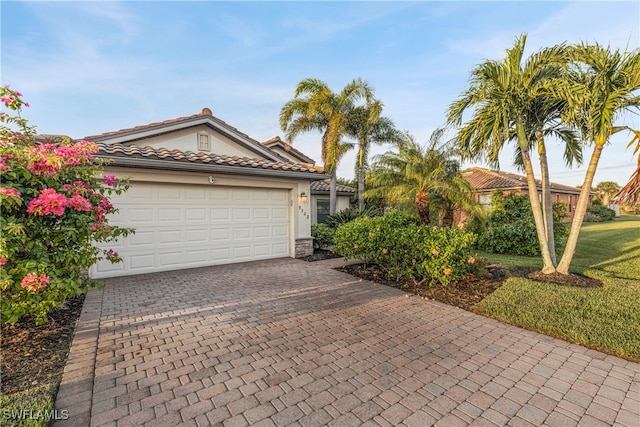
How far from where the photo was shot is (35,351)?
354 cm

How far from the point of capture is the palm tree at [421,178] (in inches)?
386

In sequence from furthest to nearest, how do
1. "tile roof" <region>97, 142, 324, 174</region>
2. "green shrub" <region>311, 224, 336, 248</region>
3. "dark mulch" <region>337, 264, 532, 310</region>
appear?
"green shrub" <region>311, 224, 336, 248</region> < "tile roof" <region>97, 142, 324, 174</region> < "dark mulch" <region>337, 264, 532, 310</region>

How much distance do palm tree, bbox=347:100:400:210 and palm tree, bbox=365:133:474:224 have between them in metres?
4.12

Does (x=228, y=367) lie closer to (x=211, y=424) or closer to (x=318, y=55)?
(x=211, y=424)

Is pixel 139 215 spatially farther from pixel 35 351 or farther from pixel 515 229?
pixel 515 229

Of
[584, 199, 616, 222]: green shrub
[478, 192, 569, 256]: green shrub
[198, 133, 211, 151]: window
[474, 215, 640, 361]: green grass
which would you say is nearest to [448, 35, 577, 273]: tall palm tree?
[474, 215, 640, 361]: green grass

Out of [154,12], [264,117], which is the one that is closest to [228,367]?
[154,12]

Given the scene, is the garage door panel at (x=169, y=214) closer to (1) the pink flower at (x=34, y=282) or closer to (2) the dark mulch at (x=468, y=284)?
(1) the pink flower at (x=34, y=282)

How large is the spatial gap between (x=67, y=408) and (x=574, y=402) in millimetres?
4652

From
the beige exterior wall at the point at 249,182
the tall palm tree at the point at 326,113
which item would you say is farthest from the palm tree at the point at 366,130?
the beige exterior wall at the point at 249,182

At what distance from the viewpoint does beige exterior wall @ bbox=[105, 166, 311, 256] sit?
289 inches

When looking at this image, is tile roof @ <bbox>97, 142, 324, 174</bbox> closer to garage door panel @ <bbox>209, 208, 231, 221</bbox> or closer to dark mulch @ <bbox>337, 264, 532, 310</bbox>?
garage door panel @ <bbox>209, 208, 231, 221</bbox>

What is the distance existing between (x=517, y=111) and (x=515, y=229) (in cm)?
649

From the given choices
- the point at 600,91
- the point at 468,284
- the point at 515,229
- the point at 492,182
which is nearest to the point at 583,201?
the point at 600,91
